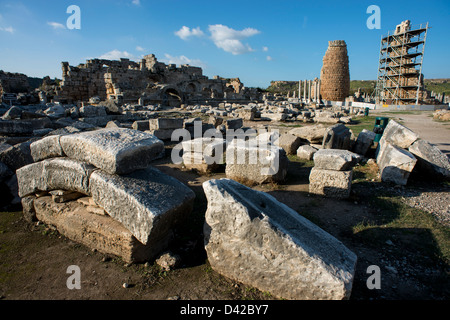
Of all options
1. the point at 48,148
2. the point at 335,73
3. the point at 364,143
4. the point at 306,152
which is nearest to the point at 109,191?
the point at 48,148

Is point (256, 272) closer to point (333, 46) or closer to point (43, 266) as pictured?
point (43, 266)

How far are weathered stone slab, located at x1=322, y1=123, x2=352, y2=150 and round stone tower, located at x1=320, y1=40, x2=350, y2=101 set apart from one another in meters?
25.5

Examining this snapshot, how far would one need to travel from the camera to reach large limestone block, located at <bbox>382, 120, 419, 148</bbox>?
213 inches

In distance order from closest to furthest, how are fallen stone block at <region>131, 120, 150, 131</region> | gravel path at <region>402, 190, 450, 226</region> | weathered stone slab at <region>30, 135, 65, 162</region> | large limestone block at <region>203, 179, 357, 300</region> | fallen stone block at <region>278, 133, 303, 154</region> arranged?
large limestone block at <region>203, 179, 357, 300</region>
weathered stone slab at <region>30, 135, 65, 162</region>
gravel path at <region>402, 190, 450, 226</region>
fallen stone block at <region>278, 133, 303, 154</region>
fallen stone block at <region>131, 120, 150, 131</region>

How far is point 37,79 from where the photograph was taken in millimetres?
48156

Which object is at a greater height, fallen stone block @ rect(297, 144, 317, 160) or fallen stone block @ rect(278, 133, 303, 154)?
fallen stone block @ rect(278, 133, 303, 154)

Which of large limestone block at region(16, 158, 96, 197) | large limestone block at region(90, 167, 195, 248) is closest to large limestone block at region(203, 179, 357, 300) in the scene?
large limestone block at region(90, 167, 195, 248)

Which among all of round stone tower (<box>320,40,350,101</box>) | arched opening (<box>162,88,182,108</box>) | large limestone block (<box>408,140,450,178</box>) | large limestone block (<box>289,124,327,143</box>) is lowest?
large limestone block (<box>408,140,450,178</box>)

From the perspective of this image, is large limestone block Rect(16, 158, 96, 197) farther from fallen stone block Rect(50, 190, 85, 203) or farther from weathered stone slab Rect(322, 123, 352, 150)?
weathered stone slab Rect(322, 123, 352, 150)

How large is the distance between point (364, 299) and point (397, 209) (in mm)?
2252

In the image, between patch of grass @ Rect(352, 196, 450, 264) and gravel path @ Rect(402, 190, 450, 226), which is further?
gravel path @ Rect(402, 190, 450, 226)

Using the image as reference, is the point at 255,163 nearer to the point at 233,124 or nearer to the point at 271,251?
the point at 271,251

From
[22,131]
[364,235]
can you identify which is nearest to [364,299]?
[364,235]

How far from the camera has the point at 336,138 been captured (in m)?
6.45
